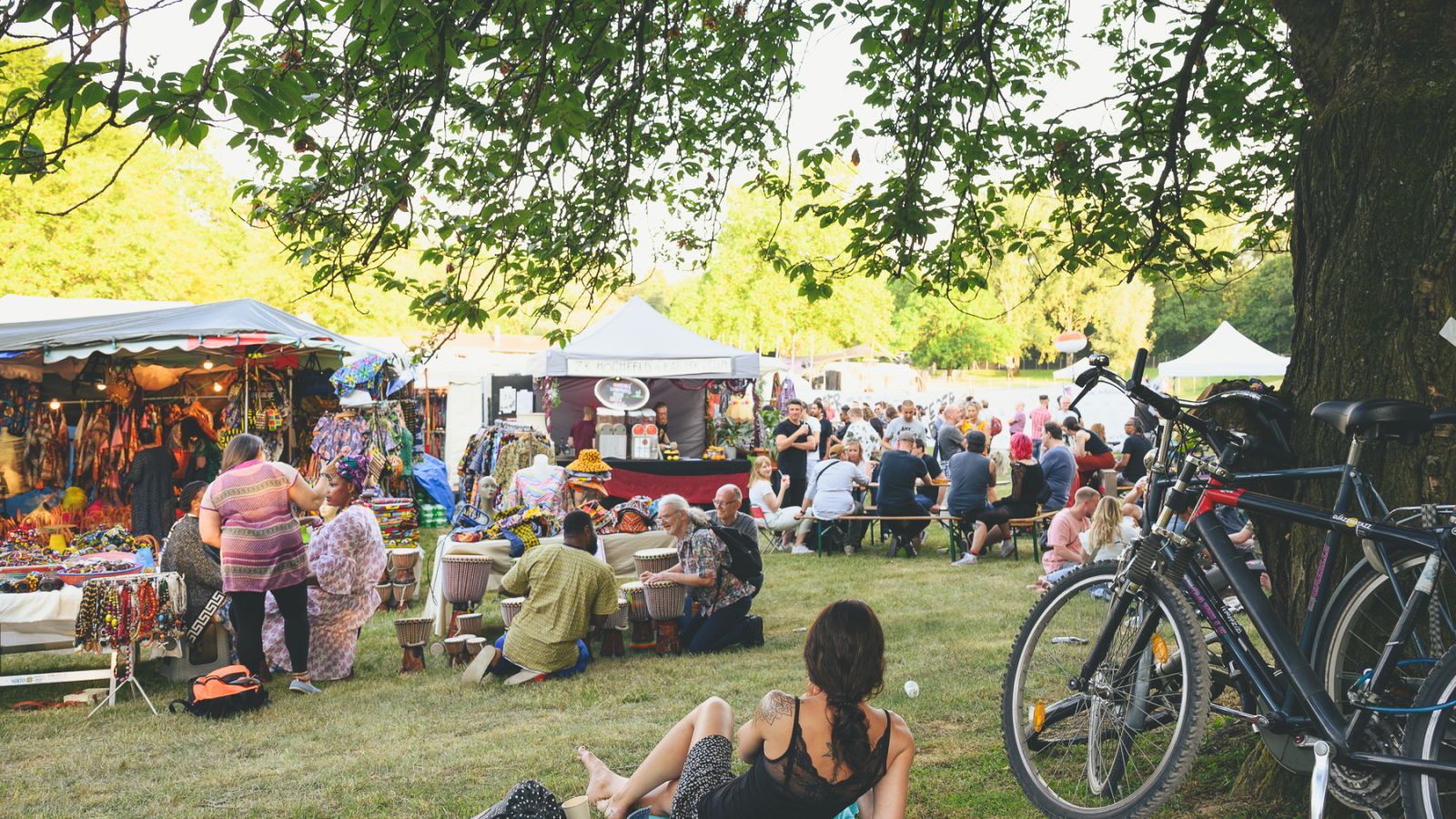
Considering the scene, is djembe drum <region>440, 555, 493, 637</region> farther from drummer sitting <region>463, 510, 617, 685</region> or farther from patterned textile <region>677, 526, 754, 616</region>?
patterned textile <region>677, 526, 754, 616</region>

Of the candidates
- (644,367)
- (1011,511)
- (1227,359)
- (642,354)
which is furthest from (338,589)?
(1227,359)

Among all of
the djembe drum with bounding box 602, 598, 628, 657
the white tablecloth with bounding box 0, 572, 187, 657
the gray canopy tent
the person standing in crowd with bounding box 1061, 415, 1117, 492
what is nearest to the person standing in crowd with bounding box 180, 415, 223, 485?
the gray canopy tent

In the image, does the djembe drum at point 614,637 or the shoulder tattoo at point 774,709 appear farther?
the djembe drum at point 614,637

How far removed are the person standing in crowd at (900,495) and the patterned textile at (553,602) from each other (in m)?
6.18

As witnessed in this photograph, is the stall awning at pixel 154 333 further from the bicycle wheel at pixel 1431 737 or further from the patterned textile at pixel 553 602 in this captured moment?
the bicycle wheel at pixel 1431 737

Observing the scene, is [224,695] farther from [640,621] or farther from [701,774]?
[701,774]

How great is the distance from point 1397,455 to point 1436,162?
906 millimetres

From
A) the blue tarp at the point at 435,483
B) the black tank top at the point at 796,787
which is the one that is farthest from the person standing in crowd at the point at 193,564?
the blue tarp at the point at 435,483

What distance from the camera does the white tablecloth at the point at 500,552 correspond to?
838cm

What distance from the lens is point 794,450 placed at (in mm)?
15117

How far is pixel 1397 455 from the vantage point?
3.31 metres

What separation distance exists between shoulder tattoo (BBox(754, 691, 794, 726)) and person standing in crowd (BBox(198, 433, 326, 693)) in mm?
4718

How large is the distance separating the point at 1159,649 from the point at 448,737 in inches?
155

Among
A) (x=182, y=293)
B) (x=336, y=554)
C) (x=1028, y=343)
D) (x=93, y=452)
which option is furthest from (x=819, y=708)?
(x=1028, y=343)
